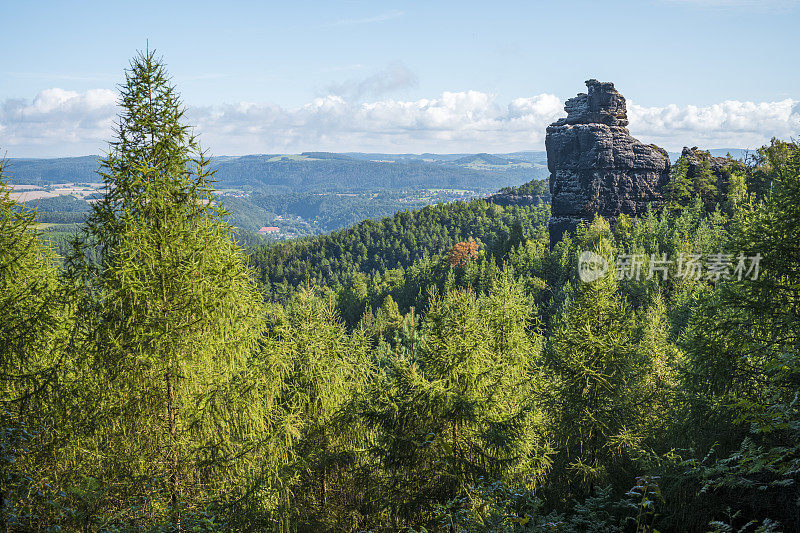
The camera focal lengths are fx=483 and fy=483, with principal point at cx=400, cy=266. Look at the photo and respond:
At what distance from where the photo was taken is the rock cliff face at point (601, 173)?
241ft

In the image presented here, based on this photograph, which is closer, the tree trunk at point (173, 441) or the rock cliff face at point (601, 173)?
the tree trunk at point (173, 441)

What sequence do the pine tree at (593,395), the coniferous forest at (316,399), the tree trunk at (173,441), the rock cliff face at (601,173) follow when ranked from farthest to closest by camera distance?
1. the rock cliff face at (601,173)
2. the pine tree at (593,395)
3. the tree trunk at (173,441)
4. the coniferous forest at (316,399)

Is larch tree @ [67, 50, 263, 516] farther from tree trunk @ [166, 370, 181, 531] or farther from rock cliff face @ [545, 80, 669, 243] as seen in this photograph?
rock cliff face @ [545, 80, 669, 243]

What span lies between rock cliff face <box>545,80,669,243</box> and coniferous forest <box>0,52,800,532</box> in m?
60.3

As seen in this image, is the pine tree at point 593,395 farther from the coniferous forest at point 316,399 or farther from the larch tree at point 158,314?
the larch tree at point 158,314

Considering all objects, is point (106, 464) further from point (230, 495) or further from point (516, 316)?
point (516, 316)

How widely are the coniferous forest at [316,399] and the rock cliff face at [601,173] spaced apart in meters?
60.3

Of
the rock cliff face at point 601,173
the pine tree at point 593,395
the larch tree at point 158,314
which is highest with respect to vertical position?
the rock cliff face at point 601,173

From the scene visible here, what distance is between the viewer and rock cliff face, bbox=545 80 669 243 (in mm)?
73312

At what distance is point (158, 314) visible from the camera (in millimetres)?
8211

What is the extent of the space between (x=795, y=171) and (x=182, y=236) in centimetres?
1466

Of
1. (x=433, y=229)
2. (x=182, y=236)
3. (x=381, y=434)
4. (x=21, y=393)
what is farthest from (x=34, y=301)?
(x=433, y=229)

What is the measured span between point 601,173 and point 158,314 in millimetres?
75688

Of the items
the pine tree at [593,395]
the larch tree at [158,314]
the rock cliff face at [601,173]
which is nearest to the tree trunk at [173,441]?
the larch tree at [158,314]
